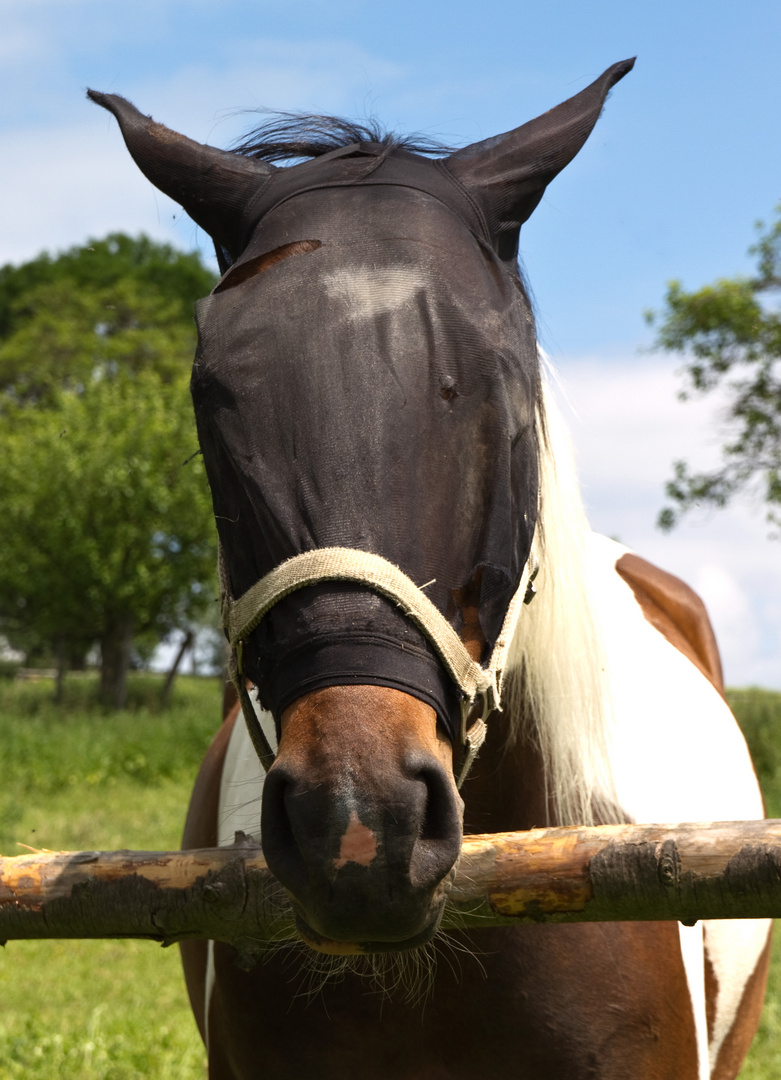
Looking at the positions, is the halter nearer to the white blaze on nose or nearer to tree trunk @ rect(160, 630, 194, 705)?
the white blaze on nose

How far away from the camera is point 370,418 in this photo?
60.6 inches

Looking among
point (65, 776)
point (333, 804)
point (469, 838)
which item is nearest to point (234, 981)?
point (469, 838)

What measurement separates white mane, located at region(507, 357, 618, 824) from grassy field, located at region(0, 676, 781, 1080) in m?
3.43

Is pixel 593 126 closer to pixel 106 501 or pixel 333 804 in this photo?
pixel 333 804

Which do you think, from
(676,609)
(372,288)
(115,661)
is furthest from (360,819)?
(115,661)

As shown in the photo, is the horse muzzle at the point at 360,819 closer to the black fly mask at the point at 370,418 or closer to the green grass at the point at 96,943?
the black fly mask at the point at 370,418

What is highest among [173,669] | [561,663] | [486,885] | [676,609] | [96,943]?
[173,669]

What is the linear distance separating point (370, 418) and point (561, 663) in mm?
840

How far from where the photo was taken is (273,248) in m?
1.78

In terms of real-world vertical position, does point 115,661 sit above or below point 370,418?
above

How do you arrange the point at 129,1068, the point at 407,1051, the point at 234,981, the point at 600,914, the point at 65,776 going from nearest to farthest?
the point at 600,914
the point at 407,1051
the point at 234,981
the point at 129,1068
the point at 65,776

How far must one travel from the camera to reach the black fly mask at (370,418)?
1.50 metres

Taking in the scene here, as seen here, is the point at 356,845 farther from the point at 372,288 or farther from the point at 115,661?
the point at 115,661

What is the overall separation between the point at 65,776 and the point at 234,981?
1249 cm
